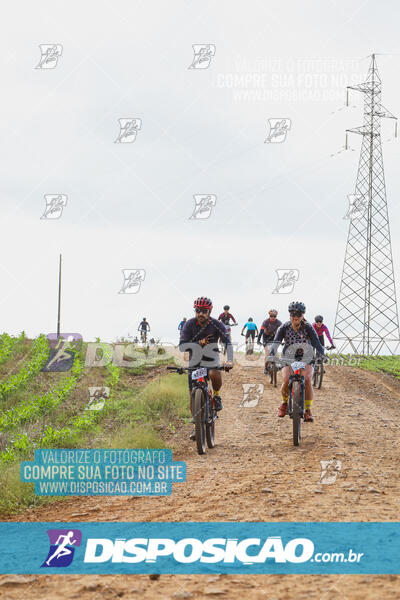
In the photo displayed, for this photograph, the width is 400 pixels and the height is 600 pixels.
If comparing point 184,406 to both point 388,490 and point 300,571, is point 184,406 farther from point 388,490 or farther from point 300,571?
point 300,571

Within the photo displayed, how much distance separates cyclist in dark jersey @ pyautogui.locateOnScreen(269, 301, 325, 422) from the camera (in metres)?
10.8

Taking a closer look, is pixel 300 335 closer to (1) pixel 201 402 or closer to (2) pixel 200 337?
(2) pixel 200 337

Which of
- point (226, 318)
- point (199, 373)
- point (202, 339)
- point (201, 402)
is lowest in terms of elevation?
point (201, 402)

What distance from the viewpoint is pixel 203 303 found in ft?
33.8

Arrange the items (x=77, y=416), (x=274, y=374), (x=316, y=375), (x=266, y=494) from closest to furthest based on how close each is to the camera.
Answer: (x=266, y=494)
(x=77, y=416)
(x=316, y=375)
(x=274, y=374)

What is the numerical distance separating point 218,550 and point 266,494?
201cm

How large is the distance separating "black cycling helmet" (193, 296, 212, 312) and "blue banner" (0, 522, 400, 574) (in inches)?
181

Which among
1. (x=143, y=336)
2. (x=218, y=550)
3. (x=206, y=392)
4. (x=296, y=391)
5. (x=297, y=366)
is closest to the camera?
(x=218, y=550)

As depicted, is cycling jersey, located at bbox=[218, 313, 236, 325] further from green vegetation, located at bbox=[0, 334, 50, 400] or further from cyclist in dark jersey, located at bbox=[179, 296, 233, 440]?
cyclist in dark jersey, located at bbox=[179, 296, 233, 440]

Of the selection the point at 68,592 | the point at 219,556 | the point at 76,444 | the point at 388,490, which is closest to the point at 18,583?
the point at 68,592

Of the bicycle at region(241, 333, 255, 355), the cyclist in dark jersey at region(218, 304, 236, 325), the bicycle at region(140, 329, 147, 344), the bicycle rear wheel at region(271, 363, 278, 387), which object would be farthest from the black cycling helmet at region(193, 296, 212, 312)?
the bicycle at region(140, 329, 147, 344)

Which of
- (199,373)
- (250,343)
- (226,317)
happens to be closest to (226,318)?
(226,317)

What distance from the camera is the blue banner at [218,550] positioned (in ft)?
16.4

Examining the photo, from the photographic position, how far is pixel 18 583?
4930mm
